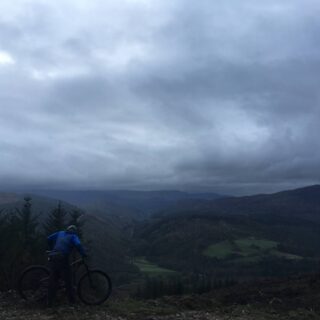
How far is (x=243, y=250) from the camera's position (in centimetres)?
16938

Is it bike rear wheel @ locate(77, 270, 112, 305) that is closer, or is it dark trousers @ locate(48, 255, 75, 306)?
dark trousers @ locate(48, 255, 75, 306)

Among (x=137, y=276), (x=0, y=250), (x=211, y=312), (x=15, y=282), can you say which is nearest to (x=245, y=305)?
(x=211, y=312)

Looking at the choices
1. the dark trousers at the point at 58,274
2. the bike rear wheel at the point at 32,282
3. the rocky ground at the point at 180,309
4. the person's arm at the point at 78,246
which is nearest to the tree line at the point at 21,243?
the rocky ground at the point at 180,309

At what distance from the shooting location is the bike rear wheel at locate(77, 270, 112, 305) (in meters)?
16.7

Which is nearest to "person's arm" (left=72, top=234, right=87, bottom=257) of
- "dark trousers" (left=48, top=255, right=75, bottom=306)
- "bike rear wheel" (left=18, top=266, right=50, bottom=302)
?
"dark trousers" (left=48, top=255, right=75, bottom=306)

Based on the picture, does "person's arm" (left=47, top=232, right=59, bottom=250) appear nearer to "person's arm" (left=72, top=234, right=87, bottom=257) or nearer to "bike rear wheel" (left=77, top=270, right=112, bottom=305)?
"person's arm" (left=72, top=234, right=87, bottom=257)

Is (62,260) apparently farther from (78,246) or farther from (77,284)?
Result: (77,284)

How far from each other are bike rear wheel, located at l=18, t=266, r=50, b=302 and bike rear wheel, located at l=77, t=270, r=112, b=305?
49.9 inches

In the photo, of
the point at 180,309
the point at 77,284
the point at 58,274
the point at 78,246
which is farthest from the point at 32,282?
the point at 180,309

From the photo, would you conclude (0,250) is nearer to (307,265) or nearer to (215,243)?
(307,265)

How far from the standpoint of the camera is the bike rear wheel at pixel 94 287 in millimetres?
16688

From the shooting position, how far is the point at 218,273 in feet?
431

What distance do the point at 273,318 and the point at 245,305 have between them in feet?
7.55

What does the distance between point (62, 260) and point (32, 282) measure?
187cm
